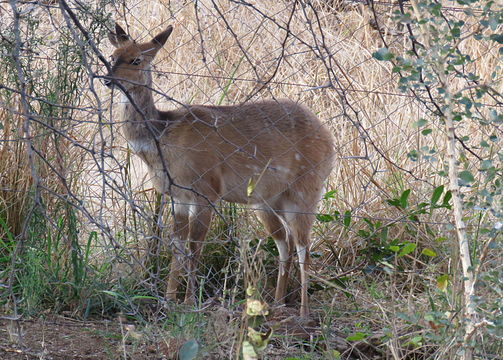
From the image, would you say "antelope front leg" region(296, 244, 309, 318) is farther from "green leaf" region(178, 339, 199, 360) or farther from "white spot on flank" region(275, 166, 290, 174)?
"green leaf" region(178, 339, 199, 360)

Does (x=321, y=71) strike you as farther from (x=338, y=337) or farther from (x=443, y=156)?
(x=338, y=337)

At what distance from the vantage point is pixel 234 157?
4961 mm

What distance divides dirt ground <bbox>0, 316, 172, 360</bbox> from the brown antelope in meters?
0.78

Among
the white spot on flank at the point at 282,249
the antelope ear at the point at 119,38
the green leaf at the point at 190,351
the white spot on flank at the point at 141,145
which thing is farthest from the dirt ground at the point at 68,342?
the antelope ear at the point at 119,38

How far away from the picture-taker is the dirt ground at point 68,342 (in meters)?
3.30

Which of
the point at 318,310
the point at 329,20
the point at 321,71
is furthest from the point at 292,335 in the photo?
the point at 329,20

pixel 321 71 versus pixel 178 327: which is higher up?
pixel 321 71

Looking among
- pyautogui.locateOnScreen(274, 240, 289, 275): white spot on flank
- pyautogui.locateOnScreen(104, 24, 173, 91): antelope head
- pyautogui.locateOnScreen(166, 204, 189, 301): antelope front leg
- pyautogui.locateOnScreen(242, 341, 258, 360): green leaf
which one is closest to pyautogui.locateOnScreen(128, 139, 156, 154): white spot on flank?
pyautogui.locateOnScreen(104, 24, 173, 91): antelope head

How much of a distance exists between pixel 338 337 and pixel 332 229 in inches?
55.8

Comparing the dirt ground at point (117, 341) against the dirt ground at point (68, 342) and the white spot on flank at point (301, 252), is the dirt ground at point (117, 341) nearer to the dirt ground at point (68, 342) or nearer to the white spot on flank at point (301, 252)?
the dirt ground at point (68, 342)

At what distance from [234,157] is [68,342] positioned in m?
1.79

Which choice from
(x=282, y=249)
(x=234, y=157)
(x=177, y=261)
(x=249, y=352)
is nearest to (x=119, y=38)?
(x=234, y=157)

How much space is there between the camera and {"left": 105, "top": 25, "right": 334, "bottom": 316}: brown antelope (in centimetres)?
469

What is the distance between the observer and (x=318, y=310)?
4492 mm
